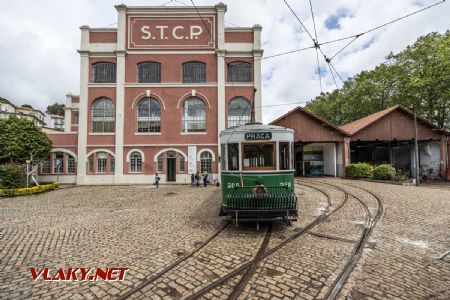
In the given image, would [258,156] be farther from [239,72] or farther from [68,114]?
[68,114]

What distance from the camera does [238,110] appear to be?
2272cm

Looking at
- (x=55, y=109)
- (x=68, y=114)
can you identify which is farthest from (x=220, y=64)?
(x=55, y=109)

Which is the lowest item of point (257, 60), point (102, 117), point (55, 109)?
point (102, 117)

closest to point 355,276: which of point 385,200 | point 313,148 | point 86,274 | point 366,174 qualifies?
point 86,274

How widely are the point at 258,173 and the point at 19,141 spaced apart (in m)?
21.2

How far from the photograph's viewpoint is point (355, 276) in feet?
13.7

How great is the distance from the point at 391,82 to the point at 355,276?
32844 millimetres

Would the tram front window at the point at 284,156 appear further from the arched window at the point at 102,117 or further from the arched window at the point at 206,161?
the arched window at the point at 102,117

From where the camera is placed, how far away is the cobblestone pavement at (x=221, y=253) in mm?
3824

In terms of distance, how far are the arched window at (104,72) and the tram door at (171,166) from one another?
9705 millimetres

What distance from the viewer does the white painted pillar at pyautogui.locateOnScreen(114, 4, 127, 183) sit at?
21609 mm

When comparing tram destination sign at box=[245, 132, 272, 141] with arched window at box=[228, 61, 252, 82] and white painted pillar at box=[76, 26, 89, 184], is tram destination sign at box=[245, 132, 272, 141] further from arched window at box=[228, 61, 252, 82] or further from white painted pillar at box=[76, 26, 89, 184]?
white painted pillar at box=[76, 26, 89, 184]

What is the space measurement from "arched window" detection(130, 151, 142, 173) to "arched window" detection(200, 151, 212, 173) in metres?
6.01

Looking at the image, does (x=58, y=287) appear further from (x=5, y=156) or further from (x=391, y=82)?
(x=391, y=82)
